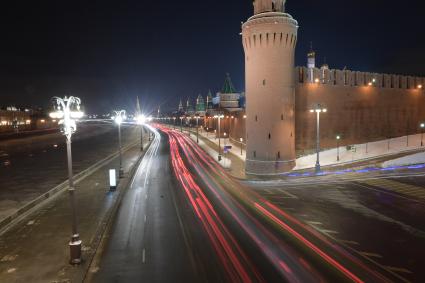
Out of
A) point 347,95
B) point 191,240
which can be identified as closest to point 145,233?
point 191,240

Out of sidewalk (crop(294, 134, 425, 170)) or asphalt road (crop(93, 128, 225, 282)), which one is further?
sidewalk (crop(294, 134, 425, 170))

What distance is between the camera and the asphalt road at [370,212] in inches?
602

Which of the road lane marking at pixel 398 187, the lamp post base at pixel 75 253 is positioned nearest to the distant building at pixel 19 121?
the lamp post base at pixel 75 253

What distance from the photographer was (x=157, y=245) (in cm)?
1708

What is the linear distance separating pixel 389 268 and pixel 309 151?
32.2 meters

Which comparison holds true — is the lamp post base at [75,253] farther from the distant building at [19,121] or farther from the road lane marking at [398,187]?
the distant building at [19,121]

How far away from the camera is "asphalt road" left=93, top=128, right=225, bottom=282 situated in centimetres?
1390

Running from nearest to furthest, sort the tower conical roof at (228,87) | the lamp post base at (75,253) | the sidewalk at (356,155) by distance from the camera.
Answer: the lamp post base at (75,253) → the sidewalk at (356,155) → the tower conical roof at (228,87)

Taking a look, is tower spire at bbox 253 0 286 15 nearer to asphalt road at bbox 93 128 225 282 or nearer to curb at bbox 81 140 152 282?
asphalt road at bbox 93 128 225 282

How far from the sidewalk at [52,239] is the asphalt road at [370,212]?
41.0ft

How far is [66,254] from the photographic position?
15.8 meters

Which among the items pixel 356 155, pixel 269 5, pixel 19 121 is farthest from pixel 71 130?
pixel 19 121

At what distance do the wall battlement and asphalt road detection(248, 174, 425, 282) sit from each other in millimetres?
16741

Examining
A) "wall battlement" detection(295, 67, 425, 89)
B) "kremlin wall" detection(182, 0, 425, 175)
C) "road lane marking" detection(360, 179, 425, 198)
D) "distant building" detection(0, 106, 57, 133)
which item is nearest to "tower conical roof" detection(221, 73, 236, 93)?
"kremlin wall" detection(182, 0, 425, 175)
